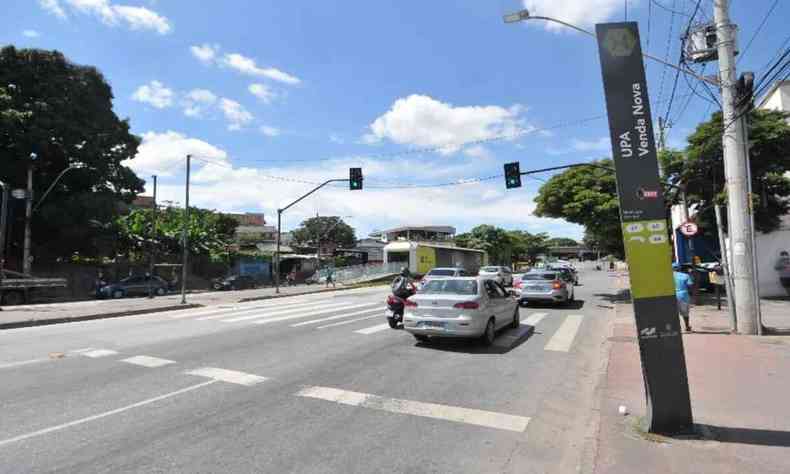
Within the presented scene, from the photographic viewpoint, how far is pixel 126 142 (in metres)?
34.4

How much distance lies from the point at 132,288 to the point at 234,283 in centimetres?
792

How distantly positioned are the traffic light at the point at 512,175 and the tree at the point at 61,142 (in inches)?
982

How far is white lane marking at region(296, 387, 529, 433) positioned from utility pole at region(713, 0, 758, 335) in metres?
7.82

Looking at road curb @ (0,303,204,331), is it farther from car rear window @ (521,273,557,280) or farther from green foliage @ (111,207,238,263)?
car rear window @ (521,273,557,280)

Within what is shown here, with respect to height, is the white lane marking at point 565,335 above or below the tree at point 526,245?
below

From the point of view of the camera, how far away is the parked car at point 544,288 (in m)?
18.2

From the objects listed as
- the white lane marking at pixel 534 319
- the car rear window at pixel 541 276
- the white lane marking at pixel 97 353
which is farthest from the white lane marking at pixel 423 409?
the car rear window at pixel 541 276

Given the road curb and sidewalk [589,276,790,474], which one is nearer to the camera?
sidewalk [589,276,790,474]

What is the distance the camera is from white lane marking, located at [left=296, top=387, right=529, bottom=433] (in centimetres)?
535

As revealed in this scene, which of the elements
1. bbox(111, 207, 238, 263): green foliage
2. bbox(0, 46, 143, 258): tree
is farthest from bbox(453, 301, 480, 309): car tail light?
bbox(0, 46, 143, 258): tree

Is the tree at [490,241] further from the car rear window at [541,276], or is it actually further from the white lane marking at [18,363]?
the white lane marking at [18,363]

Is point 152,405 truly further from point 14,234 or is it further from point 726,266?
point 14,234

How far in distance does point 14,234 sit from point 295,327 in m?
27.9

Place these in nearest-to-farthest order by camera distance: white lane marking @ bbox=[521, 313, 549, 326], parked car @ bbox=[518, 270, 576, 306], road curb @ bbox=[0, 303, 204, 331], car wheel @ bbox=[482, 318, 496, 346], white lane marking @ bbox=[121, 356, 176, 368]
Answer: white lane marking @ bbox=[121, 356, 176, 368] → car wheel @ bbox=[482, 318, 496, 346] → white lane marking @ bbox=[521, 313, 549, 326] → road curb @ bbox=[0, 303, 204, 331] → parked car @ bbox=[518, 270, 576, 306]
